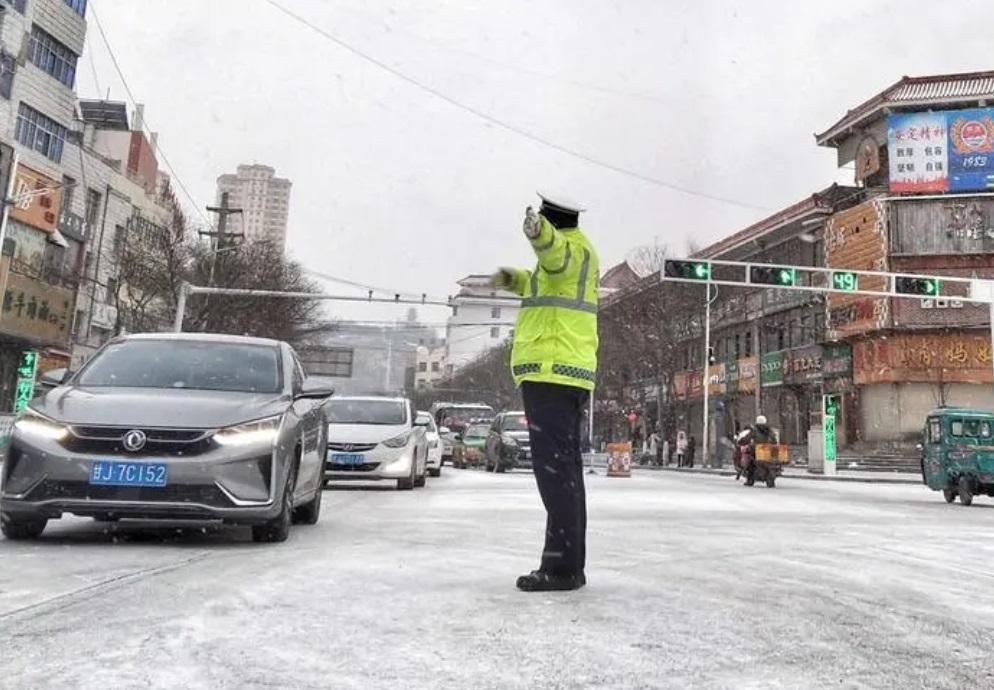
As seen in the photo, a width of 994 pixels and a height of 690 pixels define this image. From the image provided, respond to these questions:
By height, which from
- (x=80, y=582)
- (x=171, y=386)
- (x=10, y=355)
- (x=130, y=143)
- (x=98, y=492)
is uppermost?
(x=130, y=143)

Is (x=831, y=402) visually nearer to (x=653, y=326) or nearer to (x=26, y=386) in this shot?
(x=653, y=326)

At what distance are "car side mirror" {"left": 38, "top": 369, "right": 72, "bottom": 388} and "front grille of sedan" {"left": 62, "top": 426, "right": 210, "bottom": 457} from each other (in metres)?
0.84

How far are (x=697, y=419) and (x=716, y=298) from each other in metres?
11.8

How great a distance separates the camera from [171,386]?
5.82 metres

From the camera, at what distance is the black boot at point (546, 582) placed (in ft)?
12.2

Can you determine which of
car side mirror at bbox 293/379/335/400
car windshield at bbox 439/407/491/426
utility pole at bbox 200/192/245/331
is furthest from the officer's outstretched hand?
utility pole at bbox 200/192/245/331

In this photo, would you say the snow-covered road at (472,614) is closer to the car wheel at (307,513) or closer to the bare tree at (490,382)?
→ the car wheel at (307,513)

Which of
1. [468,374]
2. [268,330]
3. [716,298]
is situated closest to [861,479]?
[716,298]

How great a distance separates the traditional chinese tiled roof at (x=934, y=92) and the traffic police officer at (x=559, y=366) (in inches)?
1406

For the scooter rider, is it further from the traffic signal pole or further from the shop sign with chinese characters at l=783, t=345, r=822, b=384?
the shop sign with chinese characters at l=783, t=345, r=822, b=384

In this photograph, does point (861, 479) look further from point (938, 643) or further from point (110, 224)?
point (110, 224)

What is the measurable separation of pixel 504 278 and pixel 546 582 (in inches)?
56.3

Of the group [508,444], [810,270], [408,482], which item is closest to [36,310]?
[508,444]

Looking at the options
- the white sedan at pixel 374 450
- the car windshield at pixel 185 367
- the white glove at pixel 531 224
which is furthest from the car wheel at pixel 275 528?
the white sedan at pixel 374 450
